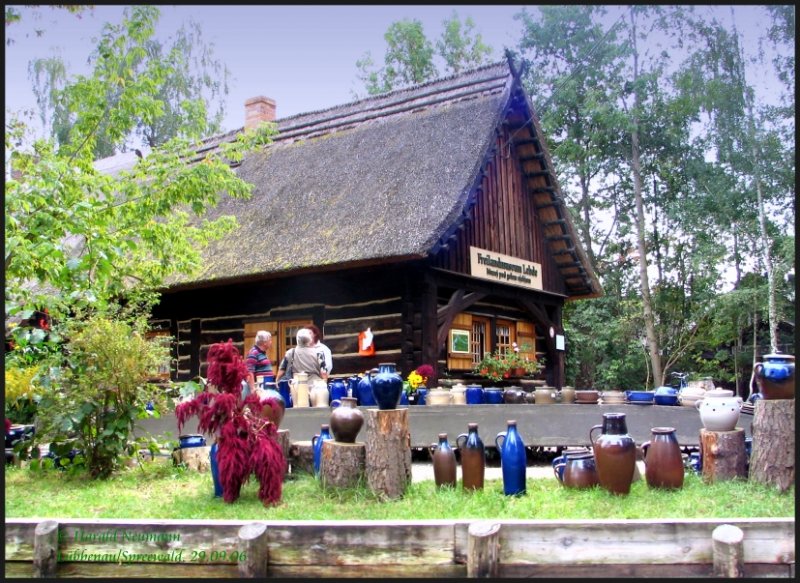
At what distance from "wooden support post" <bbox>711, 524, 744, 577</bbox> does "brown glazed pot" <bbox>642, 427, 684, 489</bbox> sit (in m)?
1.18

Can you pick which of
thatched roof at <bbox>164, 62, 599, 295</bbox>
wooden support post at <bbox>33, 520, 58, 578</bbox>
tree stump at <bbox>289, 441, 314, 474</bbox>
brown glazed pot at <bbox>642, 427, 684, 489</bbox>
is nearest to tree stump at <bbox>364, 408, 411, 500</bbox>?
tree stump at <bbox>289, 441, 314, 474</bbox>

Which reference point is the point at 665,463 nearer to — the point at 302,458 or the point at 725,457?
the point at 725,457

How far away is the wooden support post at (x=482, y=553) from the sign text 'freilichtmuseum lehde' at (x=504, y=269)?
24.3 ft

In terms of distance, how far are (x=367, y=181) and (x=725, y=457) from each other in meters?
7.74

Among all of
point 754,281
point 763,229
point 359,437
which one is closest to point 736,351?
point 754,281

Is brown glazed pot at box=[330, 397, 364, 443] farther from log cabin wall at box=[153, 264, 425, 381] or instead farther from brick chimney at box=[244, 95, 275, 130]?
brick chimney at box=[244, 95, 275, 130]

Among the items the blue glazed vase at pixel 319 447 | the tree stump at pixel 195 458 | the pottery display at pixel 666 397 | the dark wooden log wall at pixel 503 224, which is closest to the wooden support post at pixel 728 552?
the blue glazed vase at pixel 319 447

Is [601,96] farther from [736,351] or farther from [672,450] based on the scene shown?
[672,450]

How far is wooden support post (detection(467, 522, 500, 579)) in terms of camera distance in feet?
13.8

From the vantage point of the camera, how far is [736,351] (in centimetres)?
1945

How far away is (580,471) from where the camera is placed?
18.0ft

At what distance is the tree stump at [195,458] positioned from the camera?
679cm

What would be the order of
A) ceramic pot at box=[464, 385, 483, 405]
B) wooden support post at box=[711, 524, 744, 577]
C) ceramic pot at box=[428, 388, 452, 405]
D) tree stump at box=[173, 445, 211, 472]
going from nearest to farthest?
wooden support post at box=[711, 524, 744, 577]
tree stump at box=[173, 445, 211, 472]
ceramic pot at box=[428, 388, 452, 405]
ceramic pot at box=[464, 385, 483, 405]

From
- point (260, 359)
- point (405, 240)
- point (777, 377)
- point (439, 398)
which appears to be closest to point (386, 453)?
point (777, 377)
